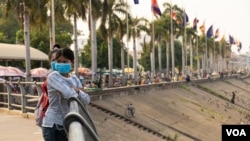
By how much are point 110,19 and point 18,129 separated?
102ft

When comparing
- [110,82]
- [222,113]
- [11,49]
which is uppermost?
[11,49]

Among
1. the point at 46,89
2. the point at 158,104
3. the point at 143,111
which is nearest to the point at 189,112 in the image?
the point at 158,104

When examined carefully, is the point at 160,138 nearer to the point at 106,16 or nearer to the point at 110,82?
the point at 110,82

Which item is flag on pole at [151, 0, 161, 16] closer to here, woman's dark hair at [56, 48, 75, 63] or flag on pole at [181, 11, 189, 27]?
flag on pole at [181, 11, 189, 27]

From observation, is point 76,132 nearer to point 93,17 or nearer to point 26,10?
point 26,10

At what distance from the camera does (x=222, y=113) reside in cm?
4097

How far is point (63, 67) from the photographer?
445 centimetres

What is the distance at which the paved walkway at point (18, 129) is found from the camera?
9.74m

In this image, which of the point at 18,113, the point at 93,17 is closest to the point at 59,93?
the point at 18,113

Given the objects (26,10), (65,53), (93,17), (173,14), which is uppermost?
(173,14)

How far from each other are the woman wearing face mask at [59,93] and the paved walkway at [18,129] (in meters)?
5.00

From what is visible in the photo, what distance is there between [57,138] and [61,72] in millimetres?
737

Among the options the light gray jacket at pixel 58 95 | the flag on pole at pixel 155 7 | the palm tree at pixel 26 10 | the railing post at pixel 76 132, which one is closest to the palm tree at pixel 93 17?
the palm tree at pixel 26 10

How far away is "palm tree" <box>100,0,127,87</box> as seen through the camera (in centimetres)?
3938
